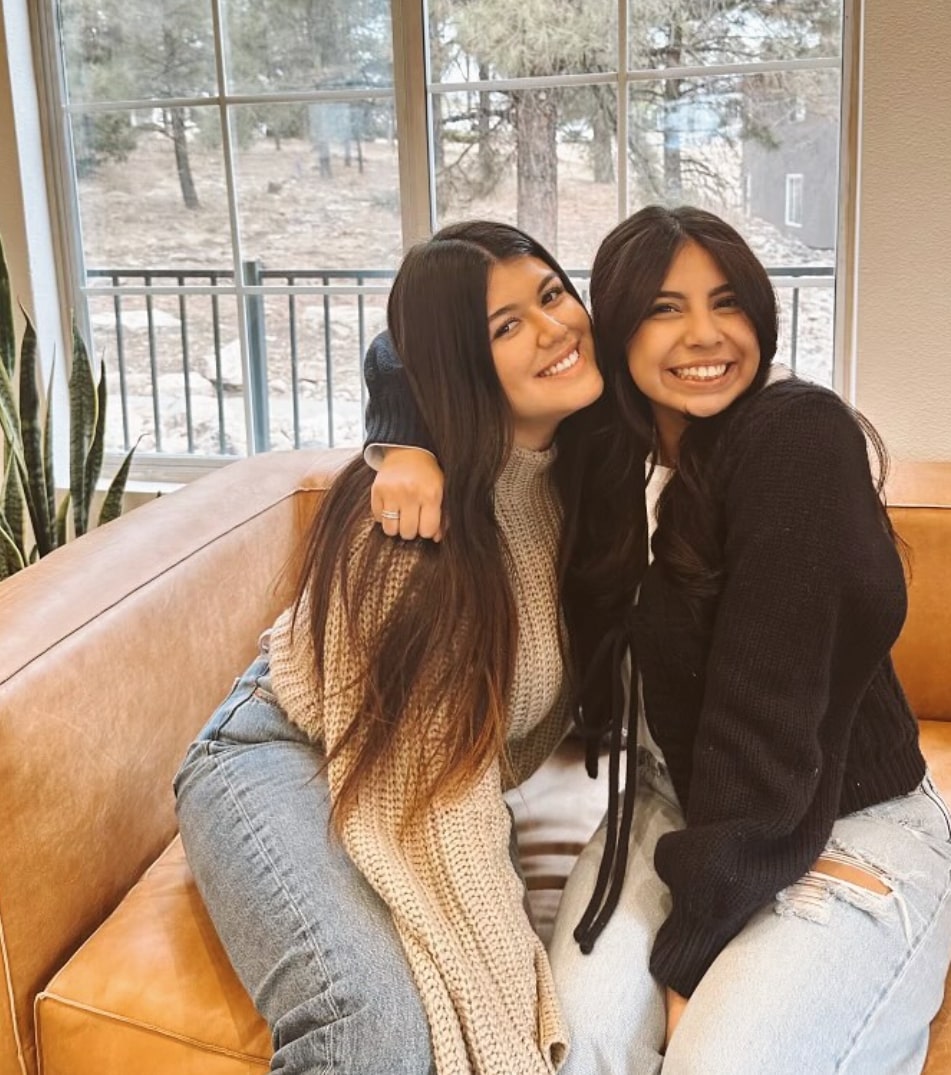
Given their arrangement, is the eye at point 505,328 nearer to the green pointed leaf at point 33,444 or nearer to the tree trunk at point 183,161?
the green pointed leaf at point 33,444

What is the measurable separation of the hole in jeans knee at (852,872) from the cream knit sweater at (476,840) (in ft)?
0.97

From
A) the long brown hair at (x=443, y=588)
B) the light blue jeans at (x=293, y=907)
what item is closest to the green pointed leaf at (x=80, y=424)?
the light blue jeans at (x=293, y=907)

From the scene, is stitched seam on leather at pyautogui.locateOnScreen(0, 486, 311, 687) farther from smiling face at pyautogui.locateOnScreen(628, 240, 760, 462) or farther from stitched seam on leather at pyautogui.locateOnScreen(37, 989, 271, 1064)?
smiling face at pyautogui.locateOnScreen(628, 240, 760, 462)

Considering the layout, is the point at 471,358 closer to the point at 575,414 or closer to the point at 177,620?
the point at 575,414

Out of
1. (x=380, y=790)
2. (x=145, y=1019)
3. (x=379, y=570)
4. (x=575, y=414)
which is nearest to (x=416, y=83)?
(x=575, y=414)

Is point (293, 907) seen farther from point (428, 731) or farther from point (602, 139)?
point (602, 139)

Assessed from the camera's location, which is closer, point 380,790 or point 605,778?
point 380,790

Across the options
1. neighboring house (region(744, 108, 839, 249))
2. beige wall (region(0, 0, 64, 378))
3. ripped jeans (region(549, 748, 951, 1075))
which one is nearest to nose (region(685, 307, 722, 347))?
ripped jeans (region(549, 748, 951, 1075))

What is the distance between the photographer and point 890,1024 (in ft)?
3.46

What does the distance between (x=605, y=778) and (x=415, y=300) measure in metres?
0.75

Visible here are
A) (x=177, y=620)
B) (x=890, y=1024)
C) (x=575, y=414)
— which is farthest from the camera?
(x=177, y=620)

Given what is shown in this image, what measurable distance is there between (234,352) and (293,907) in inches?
66.7

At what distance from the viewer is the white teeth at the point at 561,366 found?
126cm

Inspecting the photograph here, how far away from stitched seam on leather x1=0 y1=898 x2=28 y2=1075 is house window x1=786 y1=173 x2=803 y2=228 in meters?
1.76
